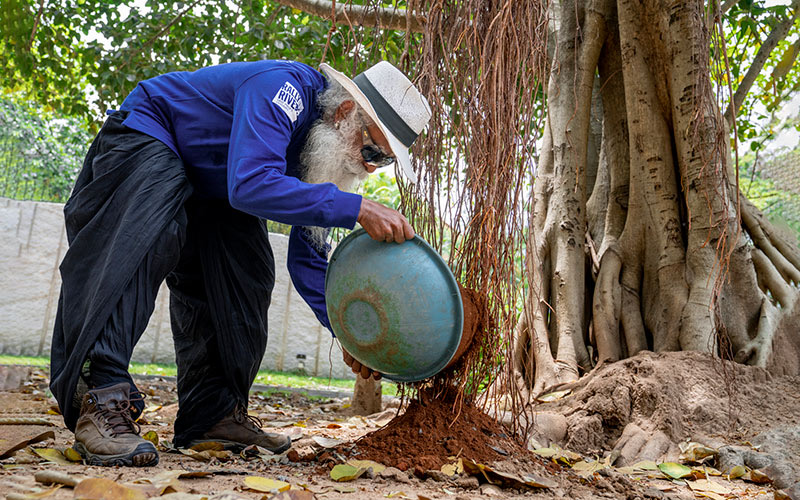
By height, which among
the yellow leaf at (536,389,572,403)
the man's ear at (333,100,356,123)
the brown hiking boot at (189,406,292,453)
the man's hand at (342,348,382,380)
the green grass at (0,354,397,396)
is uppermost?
the man's ear at (333,100,356,123)

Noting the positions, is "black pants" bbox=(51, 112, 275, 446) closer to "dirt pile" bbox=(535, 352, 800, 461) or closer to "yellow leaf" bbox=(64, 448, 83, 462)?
"yellow leaf" bbox=(64, 448, 83, 462)

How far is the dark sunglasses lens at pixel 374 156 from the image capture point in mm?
2555

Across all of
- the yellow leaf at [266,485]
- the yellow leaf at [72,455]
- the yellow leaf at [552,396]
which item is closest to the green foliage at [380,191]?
the yellow leaf at [552,396]

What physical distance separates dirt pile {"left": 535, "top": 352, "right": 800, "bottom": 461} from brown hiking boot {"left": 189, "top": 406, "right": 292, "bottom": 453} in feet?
4.67

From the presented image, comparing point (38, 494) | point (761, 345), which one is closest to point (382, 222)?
point (38, 494)

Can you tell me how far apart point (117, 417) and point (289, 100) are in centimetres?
123

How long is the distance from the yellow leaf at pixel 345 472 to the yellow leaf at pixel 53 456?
85cm

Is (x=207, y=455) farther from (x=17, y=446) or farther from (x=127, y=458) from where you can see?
(x=17, y=446)

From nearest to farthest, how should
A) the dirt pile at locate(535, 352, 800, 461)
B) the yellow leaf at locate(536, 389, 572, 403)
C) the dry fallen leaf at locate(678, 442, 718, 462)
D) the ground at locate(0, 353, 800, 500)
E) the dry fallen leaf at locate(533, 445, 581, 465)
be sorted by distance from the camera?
the ground at locate(0, 353, 800, 500), the dry fallen leaf at locate(533, 445, 581, 465), the dry fallen leaf at locate(678, 442, 718, 462), the dirt pile at locate(535, 352, 800, 461), the yellow leaf at locate(536, 389, 572, 403)

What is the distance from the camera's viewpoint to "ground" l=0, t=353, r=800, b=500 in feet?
6.27

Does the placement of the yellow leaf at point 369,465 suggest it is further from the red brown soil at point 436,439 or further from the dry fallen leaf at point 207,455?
the dry fallen leaf at point 207,455

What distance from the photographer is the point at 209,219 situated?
274cm

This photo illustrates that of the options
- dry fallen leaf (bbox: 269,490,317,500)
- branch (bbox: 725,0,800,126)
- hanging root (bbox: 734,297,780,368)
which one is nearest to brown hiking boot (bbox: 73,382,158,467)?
dry fallen leaf (bbox: 269,490,317,500)

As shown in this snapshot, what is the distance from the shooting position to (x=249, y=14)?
5.75 metres
